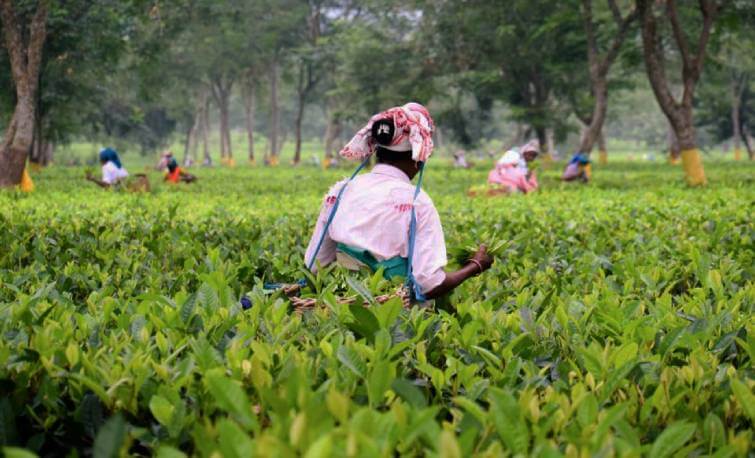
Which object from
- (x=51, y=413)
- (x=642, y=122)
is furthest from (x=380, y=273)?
(x=642, y=122)

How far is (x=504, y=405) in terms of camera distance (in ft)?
5.85

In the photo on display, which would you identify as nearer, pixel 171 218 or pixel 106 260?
pixel 106 260

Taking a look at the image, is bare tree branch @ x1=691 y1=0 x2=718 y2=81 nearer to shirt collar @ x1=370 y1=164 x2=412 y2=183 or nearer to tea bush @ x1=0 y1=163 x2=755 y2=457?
tea bush @ x1=0 y1=163 x2=755 y2=457

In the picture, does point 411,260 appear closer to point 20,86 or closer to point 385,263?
point 385,263

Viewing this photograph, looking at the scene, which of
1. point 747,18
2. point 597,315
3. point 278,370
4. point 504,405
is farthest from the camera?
point 747,18

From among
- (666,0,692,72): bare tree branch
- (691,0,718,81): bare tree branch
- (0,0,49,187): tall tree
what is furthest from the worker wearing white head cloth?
(691,0,718,81): bare tree branch

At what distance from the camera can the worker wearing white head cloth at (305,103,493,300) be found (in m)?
3.36

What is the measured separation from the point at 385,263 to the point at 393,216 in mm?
246

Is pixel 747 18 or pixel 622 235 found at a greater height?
→ pixel 747 18

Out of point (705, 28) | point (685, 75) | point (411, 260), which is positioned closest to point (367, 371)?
point (411, 260)

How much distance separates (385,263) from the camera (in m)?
3.63

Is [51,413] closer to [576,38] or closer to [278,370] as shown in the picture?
[278,370]

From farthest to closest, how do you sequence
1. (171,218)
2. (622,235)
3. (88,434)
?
(171,218)
(622,235)
(88,434)

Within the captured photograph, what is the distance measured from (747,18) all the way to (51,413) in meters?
21.3
